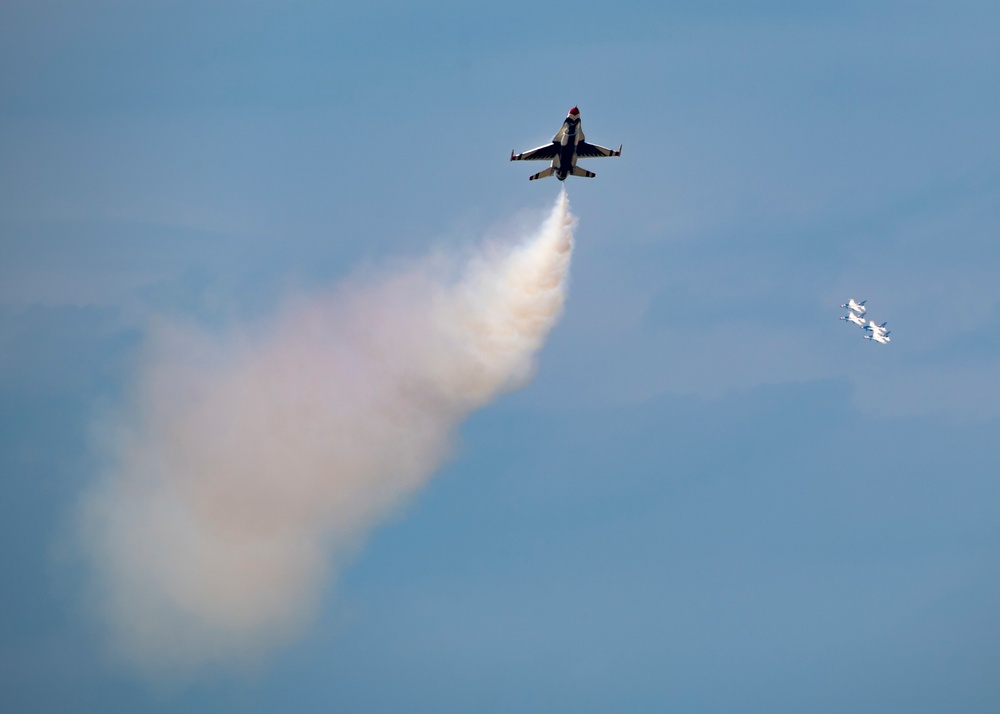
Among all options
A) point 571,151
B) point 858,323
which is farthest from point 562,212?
point 858,323

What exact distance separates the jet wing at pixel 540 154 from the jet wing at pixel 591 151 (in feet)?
5.11

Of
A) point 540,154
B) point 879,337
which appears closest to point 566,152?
point 540,154

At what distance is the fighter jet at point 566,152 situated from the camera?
3445 inches

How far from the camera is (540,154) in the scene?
293ft

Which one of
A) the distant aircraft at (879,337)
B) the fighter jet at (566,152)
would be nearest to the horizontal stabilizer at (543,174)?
the fighter jet at (566,152)

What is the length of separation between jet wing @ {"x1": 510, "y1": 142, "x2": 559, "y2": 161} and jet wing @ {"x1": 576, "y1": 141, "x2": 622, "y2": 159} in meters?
1.56

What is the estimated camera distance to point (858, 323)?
468 ft

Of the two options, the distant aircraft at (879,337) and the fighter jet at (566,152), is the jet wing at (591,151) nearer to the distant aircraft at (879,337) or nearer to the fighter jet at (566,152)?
the fighter jet at (566,152)

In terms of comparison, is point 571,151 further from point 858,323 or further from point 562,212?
point 858,323

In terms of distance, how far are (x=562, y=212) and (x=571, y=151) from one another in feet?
17.4

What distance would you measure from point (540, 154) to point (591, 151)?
3.38 m

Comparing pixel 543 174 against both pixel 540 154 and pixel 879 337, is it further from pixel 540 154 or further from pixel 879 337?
pixel 879 337

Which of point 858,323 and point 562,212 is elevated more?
point 858,323

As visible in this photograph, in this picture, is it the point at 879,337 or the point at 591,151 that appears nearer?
the point at 591,151
